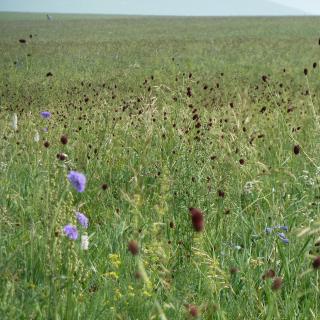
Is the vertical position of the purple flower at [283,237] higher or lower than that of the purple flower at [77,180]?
lower

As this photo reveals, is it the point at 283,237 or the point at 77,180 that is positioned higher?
the point at 77,180

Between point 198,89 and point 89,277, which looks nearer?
point 89,277

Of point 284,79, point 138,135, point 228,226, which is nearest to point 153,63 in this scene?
point 284,79

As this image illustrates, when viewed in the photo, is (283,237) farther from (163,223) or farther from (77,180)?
(77,180)

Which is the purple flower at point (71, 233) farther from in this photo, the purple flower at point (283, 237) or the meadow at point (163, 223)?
the purple flower at point (283, 237)

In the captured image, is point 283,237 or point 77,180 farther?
point 283,237

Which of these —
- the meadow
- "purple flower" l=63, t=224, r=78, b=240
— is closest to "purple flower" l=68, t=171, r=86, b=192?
the meadow

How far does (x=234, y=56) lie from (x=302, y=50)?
3.39 metres

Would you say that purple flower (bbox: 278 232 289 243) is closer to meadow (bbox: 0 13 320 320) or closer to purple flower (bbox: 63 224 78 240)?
meadow (bbox: 0 13 320 320)

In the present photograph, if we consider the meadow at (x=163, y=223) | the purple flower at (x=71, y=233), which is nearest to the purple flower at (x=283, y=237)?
the meadow at (x=163, y=223)

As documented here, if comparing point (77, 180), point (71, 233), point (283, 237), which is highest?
point (77, 180)

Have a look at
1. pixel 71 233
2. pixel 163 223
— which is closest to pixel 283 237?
pixel 163 223

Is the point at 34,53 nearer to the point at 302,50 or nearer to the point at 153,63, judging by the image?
the point at 153,63

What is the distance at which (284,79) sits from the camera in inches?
504
